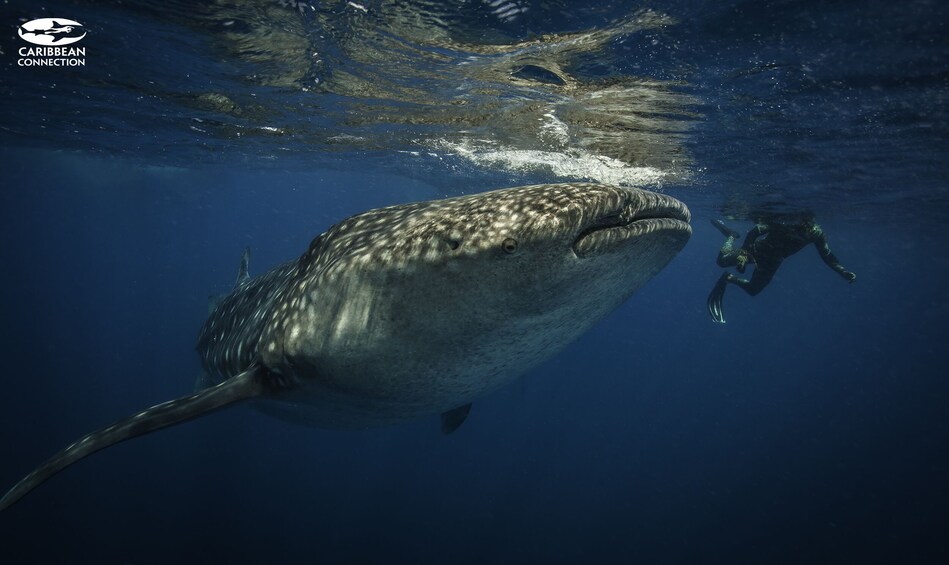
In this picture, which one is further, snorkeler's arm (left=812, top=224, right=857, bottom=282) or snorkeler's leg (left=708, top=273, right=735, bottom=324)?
snorkeler's leg (left=708, top=273, right=735, bottom=324)

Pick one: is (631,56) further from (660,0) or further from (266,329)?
(266,329)

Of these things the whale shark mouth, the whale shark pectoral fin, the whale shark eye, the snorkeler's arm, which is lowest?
the whale shark pectoral fin

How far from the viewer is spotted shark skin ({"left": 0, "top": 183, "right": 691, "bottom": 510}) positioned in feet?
9.26

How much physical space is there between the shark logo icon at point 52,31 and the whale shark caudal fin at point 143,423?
9273 millimetres

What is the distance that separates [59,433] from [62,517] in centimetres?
1355

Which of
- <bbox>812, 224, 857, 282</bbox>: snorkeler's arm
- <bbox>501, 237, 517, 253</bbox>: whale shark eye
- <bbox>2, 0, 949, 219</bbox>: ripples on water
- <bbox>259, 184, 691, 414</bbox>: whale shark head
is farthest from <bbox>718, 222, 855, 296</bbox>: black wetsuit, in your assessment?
<bbox>501, 237, 517, 253</bbox>: whale shark eye

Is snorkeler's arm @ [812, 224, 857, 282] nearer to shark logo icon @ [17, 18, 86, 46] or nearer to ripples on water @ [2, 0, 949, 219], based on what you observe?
ripples on water @ [2, 0, 949, 219]

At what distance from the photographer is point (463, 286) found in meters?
3.06

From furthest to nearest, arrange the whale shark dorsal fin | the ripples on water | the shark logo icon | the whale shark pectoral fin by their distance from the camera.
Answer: the whale shark dorsal fin < the shark logo icon < the ripples on water < the whale shark pectoral fin

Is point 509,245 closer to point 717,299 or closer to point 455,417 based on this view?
point 455,417

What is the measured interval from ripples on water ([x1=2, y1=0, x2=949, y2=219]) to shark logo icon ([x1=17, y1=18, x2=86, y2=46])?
1.06 ft

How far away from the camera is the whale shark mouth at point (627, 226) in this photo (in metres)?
2.77

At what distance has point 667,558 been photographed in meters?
20.5

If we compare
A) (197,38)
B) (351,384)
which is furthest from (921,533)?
(197,38)
